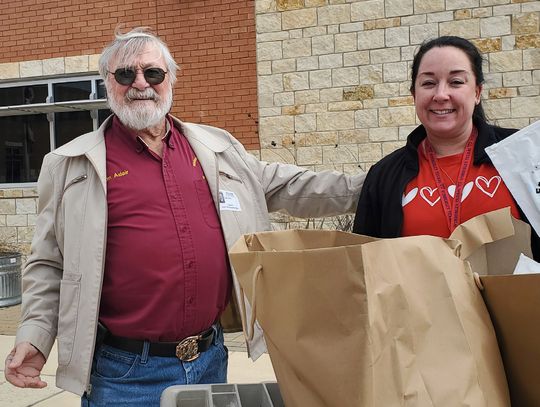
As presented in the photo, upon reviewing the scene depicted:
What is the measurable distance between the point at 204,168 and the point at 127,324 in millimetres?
688

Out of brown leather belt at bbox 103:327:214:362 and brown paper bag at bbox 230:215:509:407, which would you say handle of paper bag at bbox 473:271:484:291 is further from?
brown leather belt at bbox 103:327:214:362

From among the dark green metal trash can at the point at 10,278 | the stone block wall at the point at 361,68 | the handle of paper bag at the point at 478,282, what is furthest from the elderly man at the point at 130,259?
the dark green metal trash can at the point at 10,278

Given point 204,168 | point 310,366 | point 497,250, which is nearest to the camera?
point 310,366

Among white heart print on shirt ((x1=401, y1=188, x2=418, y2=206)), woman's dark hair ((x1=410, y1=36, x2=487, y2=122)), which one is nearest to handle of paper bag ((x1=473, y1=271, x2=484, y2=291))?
white heart print on shirt ((x1=401, y1=188, x2=418, y2=206))

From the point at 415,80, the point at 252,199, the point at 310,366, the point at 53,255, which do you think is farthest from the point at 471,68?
the point at 53,255

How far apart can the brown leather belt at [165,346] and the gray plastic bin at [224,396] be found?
767 mm

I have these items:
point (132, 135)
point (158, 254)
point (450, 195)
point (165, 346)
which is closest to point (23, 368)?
point (165, 346)

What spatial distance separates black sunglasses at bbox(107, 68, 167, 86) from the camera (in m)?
2.34

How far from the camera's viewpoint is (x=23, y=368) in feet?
6.93

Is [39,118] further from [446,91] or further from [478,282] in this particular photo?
[478,282]

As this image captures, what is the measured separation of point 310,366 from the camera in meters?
1.10

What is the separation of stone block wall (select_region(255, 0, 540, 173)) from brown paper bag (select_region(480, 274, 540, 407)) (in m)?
6.44

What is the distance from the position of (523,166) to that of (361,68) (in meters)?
6.27

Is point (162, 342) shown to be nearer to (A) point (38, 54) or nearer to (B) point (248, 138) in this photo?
(B) point (248, 138)
